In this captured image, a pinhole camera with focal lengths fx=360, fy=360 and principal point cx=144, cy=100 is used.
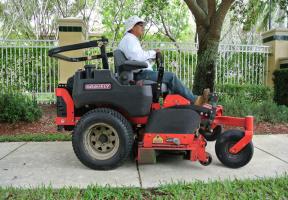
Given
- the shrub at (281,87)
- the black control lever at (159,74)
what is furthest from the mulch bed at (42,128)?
the black control lever at (159,74)

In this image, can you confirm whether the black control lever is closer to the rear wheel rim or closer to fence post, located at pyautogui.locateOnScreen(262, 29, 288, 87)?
the rear wheel rim

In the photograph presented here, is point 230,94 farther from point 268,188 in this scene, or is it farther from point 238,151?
point 268,188

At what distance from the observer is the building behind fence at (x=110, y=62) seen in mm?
11766

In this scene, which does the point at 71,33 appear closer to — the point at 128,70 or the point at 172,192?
the point at 128,70

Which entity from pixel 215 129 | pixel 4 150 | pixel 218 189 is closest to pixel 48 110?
pixel 4 150

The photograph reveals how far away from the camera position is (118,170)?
14.3ft

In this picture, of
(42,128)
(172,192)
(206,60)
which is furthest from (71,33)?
(172,192)

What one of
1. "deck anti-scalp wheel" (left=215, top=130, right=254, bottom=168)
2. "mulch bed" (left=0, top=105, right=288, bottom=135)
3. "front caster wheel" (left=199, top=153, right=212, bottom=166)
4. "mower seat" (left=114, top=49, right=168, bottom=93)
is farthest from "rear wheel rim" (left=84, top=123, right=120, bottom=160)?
"mulch bed" (left=0, top=105, right=288, bottom=135)

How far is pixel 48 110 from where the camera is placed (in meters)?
10.2

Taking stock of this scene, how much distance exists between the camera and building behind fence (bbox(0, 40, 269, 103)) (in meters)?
11.8

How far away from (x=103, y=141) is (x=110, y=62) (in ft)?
24.1

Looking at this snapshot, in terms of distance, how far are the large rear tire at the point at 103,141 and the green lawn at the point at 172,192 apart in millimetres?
668

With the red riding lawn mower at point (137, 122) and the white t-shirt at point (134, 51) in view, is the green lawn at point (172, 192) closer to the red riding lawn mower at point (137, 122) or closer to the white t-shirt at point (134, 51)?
the red riding lawn mower at point (137, 122)

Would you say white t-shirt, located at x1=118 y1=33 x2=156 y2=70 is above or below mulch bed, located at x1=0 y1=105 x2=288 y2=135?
above
